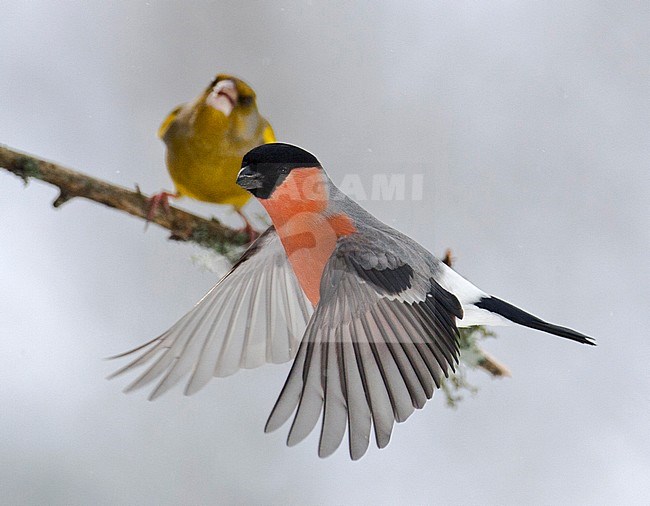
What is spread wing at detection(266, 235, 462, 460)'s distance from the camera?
55cm

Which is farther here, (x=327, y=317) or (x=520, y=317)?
(x=520, y=317)

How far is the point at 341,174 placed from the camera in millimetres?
711

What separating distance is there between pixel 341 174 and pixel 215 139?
0.12 m

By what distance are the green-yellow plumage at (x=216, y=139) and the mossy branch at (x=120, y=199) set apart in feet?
0.11

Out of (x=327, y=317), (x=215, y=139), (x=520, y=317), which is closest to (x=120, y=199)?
(x=215, y=139)

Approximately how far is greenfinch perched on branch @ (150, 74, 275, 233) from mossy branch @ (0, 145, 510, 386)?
27 mm

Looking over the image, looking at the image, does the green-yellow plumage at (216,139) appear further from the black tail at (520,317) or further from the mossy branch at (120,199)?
the black tail at (520,317)

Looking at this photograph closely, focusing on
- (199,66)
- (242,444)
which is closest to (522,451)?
(242,444)

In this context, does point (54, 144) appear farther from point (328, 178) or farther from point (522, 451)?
point (522, 451)

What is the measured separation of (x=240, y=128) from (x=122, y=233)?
0.19 meters

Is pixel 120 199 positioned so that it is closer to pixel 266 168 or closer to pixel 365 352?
pixel 266 168

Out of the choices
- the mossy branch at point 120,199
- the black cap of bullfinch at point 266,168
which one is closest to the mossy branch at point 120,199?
the mossy branch at point 120,199

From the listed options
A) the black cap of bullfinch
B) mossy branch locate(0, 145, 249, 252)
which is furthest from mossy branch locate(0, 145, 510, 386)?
the black cap of bullfinch

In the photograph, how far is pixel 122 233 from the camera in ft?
2.60
